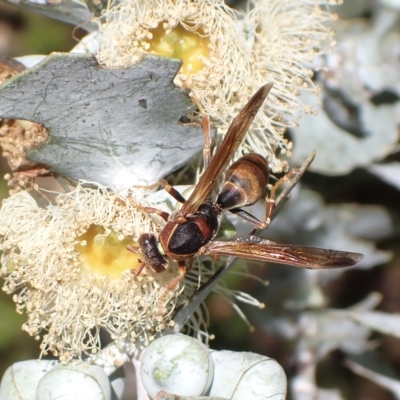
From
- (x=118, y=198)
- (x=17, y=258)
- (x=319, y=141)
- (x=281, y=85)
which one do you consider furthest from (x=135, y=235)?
(x=319, y=141)

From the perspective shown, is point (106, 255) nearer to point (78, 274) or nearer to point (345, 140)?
point (78, 274)

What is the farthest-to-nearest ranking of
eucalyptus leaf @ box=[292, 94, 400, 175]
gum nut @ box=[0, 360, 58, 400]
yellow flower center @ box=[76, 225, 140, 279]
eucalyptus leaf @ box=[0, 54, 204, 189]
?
eucalyptus leaf @ box=[292, 94, 400, 175]
yellow flower center @ box=[76, 225, 140, 279]
gum nut @ box=[0, 360, 58, 400]
eucalyptus leaf @ box=[0, 54, 204, 189]

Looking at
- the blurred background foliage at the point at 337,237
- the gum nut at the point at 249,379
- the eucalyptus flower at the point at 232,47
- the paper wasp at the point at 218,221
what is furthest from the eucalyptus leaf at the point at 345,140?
the gum nut at the point at 249,379

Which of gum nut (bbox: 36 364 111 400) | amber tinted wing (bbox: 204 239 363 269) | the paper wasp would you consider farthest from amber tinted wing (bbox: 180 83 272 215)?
gum nut (bbox: 36 364 111 400)

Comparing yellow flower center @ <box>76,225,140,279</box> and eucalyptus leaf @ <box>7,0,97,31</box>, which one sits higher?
eucalyptus leaf @ <box>7,0,97,31</box>

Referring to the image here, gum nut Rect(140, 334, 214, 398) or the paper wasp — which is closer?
gum nut Rect(140, 334, 214, 398)

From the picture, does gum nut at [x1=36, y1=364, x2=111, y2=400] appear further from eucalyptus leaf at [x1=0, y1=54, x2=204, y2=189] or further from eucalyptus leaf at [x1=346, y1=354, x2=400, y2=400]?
eucalyptus leaf at [x1=346, y1=354, x2=400, y2=400]
